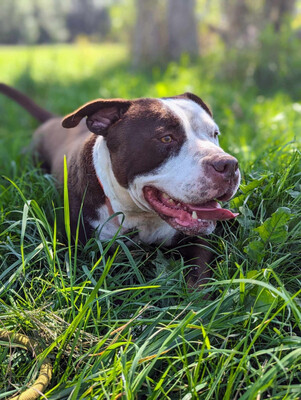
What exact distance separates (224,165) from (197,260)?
51 cm

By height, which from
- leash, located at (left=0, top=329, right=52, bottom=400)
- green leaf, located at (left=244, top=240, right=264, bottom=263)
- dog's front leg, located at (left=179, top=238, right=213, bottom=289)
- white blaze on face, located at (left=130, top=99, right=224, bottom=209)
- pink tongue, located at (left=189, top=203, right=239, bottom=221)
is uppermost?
white blaze on face, located at (left=130, top=99, right=224, bottom=209)

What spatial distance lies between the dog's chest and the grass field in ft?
0.24

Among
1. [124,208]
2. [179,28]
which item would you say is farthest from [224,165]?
[179,28]

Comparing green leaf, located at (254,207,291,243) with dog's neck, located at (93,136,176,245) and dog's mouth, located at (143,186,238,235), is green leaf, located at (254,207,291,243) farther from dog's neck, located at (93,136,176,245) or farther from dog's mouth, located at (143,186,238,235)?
dog's neck, located at (93,136,176,245)

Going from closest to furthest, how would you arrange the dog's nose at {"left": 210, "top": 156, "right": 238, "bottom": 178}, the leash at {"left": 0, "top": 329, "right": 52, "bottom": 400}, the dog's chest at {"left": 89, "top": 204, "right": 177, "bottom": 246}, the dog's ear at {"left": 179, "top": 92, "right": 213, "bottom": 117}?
the leash at {"left": 0, "top": 329, "right": 52, "bottom": 400} → the dog's nose at {"left": 210, "top": 156, "right": 238, "bottom": 178} → the dog's chest at {"left": 89, "top": 204, "right": 177, "bottom": 246} → the dog's ear at {"left": 179, "top": 92, "right": 213, "bottom": 117}

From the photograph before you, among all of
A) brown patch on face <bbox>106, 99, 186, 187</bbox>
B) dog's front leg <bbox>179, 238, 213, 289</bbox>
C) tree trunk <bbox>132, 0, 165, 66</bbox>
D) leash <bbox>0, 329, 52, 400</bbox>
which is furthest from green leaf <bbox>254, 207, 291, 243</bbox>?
tree trunk <bbox>132, 0, 165, 66</bbox>

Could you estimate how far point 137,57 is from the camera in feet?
29.4

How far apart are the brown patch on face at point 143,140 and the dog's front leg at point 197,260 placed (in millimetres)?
432

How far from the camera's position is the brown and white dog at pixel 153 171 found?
6.69 feet

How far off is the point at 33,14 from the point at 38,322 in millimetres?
28976

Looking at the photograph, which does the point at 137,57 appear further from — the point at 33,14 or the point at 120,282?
the point at 33,14

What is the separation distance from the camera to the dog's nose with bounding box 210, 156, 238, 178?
1945 mm

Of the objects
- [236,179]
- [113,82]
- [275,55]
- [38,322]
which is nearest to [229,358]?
[38,322]

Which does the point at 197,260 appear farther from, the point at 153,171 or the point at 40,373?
the point at 40,373
